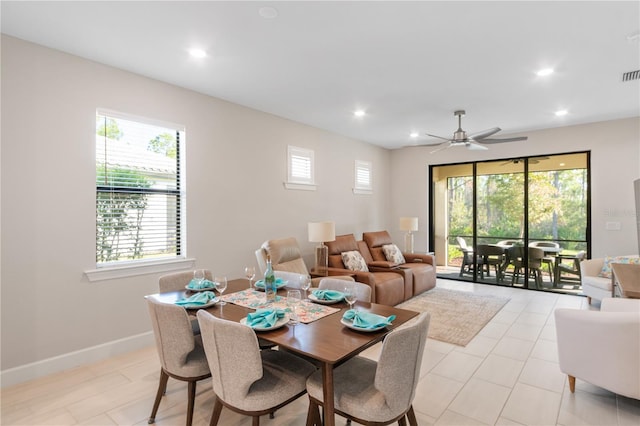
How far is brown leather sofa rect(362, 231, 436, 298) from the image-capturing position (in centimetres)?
541

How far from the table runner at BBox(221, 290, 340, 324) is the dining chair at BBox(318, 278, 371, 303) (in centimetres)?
29

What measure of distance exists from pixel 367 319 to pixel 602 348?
1.76 metres

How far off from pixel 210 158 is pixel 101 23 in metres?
1.74

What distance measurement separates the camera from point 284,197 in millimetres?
5020

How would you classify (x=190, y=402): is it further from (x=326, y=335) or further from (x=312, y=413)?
(x=326, y=335)

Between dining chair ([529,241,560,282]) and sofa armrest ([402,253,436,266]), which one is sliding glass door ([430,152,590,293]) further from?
sofa armrest ([402,253,436,266])

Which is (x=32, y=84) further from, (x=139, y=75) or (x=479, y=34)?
(x=479, y=34)

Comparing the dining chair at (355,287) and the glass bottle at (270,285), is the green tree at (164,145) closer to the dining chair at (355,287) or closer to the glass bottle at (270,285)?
the glass bottle at (270,285)

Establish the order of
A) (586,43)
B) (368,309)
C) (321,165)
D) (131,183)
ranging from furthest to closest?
(321,165) → (131,183) → (586,43) → (368,309)

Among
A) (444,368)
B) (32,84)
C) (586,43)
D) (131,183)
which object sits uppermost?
(586,43)

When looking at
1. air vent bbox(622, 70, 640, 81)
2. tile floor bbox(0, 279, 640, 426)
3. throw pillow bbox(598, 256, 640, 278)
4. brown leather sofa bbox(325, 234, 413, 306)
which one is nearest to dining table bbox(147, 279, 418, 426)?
tile floor bbox(0, 279, 640, 426)

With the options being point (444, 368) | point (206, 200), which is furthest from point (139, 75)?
point (444, 368)

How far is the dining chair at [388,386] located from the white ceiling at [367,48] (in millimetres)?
2114

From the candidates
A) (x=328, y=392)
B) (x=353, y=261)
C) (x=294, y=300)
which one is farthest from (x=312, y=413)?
(x=353, y=261)
